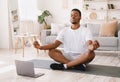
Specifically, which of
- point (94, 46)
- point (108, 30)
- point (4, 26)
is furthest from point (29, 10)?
point (94, 46)

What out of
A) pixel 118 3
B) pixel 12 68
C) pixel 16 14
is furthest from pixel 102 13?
pixel 12 68

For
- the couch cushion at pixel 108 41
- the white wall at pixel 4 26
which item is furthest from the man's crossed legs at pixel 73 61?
the white wall at pixel 4 26

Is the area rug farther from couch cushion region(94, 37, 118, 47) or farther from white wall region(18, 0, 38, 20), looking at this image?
white wall region(18, 0, 38, 20)

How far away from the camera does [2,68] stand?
414cm

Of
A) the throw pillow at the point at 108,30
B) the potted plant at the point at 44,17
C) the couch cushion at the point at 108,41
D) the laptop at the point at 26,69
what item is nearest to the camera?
the laptop at the point at 26,69

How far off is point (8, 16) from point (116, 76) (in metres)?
4.16

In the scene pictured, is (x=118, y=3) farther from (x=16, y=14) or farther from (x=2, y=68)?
(x=2, y=68)

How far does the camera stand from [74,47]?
3990mm

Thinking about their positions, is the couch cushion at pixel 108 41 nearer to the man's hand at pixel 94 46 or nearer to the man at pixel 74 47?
the man at pixel 74 47

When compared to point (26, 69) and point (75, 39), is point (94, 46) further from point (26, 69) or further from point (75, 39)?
point (26, 69)

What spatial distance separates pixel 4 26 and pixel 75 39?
333 centimetres

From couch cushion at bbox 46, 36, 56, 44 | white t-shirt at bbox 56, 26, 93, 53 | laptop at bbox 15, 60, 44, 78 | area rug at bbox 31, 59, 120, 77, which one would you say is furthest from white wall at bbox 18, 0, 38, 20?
laptop at bbox 15, 60, 44, 78

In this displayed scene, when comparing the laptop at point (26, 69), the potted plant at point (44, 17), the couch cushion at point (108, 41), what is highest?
Result: the potted plant at point (44, 17)

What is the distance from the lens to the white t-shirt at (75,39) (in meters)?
3.91
